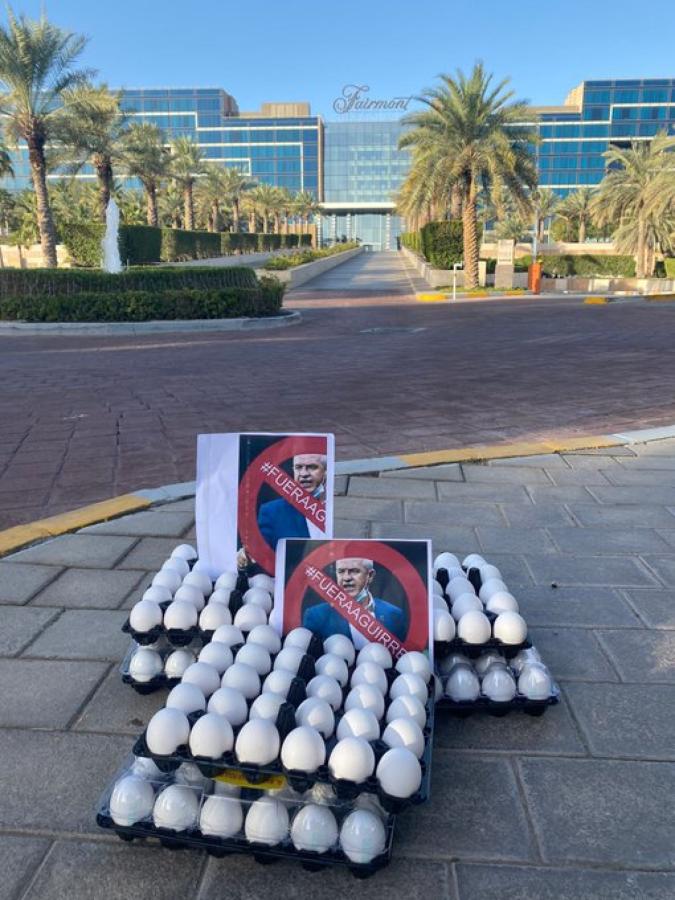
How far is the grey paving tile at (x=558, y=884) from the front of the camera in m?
1.88

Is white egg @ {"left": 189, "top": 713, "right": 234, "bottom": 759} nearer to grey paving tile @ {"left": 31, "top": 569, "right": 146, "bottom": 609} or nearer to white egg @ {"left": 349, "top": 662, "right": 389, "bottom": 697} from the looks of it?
white egg @ {"left": 349, "top": 662, "right": 389, "bottom": 697}

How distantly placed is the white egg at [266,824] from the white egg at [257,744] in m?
0.11

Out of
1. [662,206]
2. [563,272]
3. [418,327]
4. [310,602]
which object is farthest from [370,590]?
[563,272]

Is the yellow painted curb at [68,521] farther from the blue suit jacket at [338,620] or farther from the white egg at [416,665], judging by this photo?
the white egg at [416,665]

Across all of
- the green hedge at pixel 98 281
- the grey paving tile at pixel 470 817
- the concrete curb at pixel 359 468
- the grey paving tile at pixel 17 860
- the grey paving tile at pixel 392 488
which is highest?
the green hedge at pixel 98 281

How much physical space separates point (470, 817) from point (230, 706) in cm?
78

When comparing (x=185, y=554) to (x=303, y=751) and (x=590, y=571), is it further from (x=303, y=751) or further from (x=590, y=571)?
(x=590, y=571)

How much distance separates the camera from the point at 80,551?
13.4 feet

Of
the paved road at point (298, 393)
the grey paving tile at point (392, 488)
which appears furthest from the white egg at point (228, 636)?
the paved road at point (298, 393)

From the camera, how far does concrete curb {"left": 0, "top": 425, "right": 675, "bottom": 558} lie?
4.36 metres

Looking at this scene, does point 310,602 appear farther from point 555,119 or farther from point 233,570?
point 555,119

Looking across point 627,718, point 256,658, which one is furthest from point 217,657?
point 627,718

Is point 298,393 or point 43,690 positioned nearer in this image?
point 43,690

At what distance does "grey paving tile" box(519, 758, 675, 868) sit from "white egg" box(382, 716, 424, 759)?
0.40 m
